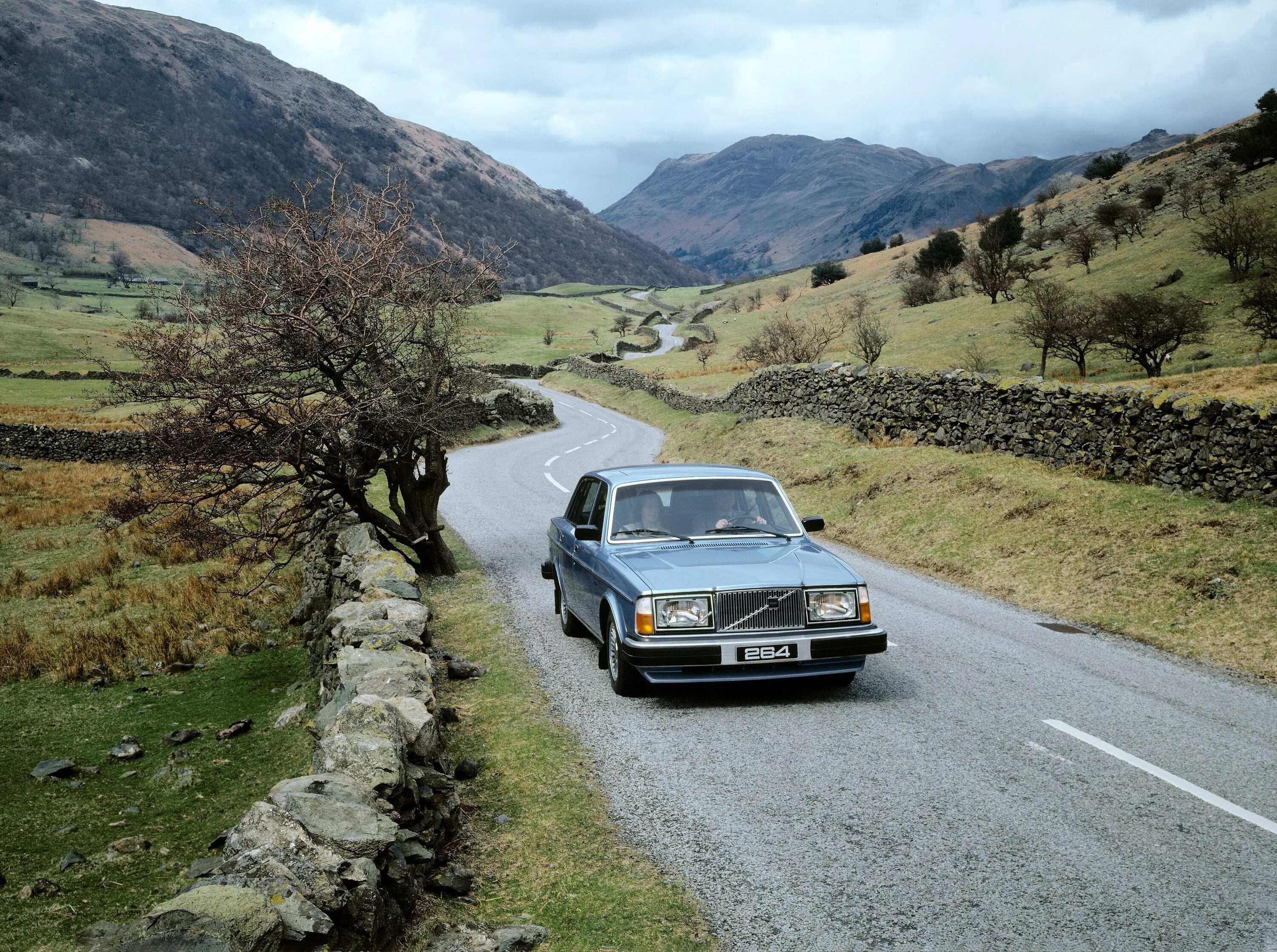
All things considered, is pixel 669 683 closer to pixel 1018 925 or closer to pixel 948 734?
pixel 948 734

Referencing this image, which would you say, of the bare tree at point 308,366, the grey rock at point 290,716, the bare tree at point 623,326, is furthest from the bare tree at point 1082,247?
the bare tree at point 623,326

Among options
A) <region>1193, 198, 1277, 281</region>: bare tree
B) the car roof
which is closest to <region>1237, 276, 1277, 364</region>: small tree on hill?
<region>1193, 198, 1277, 281</region>: bare tree

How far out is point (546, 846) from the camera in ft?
17.0

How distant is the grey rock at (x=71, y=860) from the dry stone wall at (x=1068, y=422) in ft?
43.5

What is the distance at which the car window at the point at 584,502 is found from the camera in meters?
9.46

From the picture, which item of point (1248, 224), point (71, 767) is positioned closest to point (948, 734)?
point (71, 767)

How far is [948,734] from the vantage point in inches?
261

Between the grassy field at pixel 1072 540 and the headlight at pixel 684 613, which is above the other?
the headlight at pixel 684 613

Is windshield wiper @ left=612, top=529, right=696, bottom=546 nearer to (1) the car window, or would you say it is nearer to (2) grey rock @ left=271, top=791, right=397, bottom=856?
(1) the car window

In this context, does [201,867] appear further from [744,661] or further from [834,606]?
[834,606]

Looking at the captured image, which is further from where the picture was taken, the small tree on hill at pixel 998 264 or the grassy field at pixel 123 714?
the small tree on hill at pixel 998 264

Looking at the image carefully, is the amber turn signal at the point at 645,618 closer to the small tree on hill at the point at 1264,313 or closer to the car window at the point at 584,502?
the car window at the point at 584,502

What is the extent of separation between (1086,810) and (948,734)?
135 centimetres

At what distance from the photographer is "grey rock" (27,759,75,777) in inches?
300
